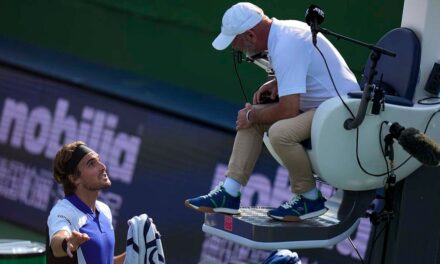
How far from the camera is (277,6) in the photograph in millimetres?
8227

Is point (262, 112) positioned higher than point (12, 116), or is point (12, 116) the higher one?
point (262, 112)

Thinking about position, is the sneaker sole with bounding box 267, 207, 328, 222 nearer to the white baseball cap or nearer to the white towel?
the white towel

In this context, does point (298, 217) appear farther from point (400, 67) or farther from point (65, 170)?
point (65, 170)

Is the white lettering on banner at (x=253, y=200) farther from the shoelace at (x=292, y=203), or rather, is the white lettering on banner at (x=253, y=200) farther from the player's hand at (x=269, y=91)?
the shoelace at (x=292, y=203)

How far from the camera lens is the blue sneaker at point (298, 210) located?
16.9 ft

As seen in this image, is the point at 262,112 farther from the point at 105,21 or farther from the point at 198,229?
the point at 105,21

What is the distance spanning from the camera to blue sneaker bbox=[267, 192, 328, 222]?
203 inches

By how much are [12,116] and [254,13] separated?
4.42m

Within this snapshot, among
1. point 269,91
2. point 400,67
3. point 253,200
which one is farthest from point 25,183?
point 400,67

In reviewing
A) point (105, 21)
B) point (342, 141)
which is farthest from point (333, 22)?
point (342, 141)

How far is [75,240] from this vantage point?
4699mm

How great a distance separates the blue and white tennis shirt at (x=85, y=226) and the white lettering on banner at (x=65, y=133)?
3140mm

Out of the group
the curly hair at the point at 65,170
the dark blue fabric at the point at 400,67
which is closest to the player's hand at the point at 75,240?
the curly hair at the point at 65,170

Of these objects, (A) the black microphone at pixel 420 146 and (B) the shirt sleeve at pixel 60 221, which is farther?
(B) the shirt sleeve at pixel 60 221
